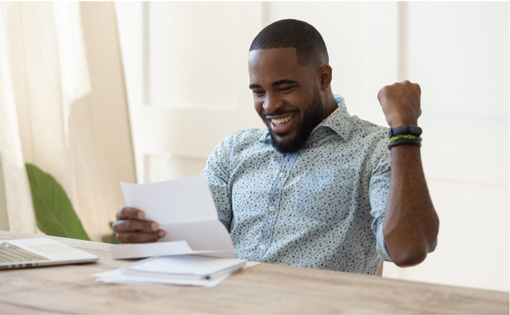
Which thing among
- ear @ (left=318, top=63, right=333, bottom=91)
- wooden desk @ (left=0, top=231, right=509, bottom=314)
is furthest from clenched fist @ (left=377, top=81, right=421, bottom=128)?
wooden desk @ (left=0, top=231, right=509, bottom=314)

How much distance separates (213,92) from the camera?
288 cm

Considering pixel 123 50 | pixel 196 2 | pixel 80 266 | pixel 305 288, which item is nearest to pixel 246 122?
pixel 196 2

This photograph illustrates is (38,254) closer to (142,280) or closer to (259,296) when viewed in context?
(142,280)

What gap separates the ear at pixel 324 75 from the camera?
1807 mm

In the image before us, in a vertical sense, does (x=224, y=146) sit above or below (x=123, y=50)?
below

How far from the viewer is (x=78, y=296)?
1.22 m

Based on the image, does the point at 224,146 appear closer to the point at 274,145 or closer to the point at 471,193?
the point at 274,145

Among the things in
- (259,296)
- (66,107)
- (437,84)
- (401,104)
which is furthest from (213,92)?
(259,296)

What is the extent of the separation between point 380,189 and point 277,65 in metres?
0.39

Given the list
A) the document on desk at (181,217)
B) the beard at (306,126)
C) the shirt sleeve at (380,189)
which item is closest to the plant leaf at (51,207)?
the beard at (306,126)

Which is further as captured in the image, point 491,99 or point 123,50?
point 123,50

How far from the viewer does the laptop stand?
1440 millimetres

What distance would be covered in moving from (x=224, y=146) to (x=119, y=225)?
1.65ft

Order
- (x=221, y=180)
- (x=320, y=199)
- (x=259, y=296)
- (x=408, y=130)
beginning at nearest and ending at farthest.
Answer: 1. (x=259, y=296)
2. (x=408, y=130)
3. (x=320, y=199)
4. (x=221, y=180)
